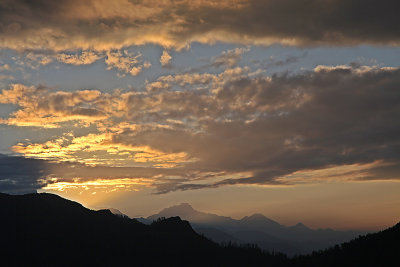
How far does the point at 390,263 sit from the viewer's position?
607 feet
